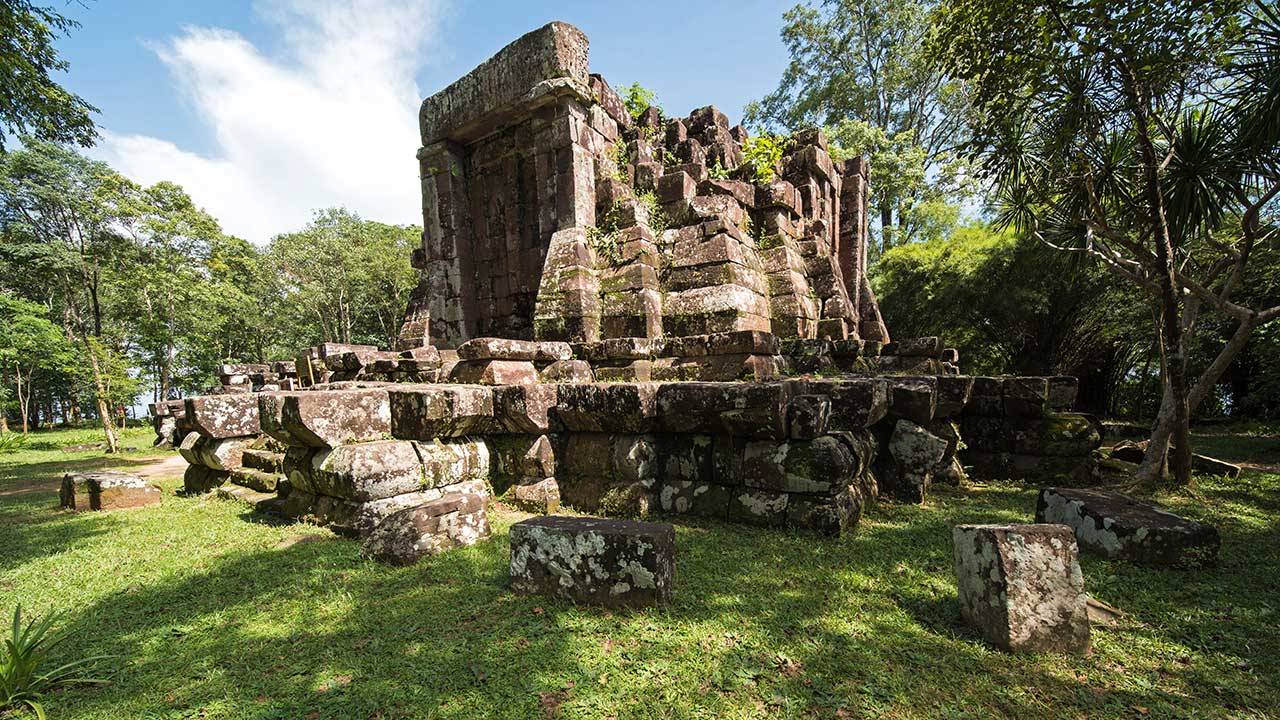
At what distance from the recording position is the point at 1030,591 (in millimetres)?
2230

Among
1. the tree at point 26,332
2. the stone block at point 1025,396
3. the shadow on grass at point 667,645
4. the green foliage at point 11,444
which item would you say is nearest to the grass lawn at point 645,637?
the shadow on grass at point 667,645

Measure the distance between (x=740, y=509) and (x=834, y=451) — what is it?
2.84 ft

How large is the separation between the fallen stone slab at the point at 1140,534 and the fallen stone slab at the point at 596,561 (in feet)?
9.45

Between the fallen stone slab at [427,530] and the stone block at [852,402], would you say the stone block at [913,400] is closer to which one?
the stone block at [852,402]

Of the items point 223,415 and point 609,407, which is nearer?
point 609,407

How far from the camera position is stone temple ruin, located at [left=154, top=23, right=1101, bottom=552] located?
386 centimetres

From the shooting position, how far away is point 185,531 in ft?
13.6

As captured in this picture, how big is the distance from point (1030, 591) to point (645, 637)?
5.85 feet

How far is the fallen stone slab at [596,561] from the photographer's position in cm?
261

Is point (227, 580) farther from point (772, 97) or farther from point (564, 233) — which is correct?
point (772, 97)

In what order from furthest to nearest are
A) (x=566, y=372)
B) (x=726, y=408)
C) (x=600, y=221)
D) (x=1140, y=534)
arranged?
1. (x=600, y=221)
2. (x=566, y=372)
3. (x=726, y=408)
4. (x=1140, y=534)

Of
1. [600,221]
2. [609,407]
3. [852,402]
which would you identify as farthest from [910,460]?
[600,221]

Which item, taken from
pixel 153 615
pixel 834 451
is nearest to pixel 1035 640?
pixel 834 451

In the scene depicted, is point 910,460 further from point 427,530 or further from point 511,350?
point 427,530
